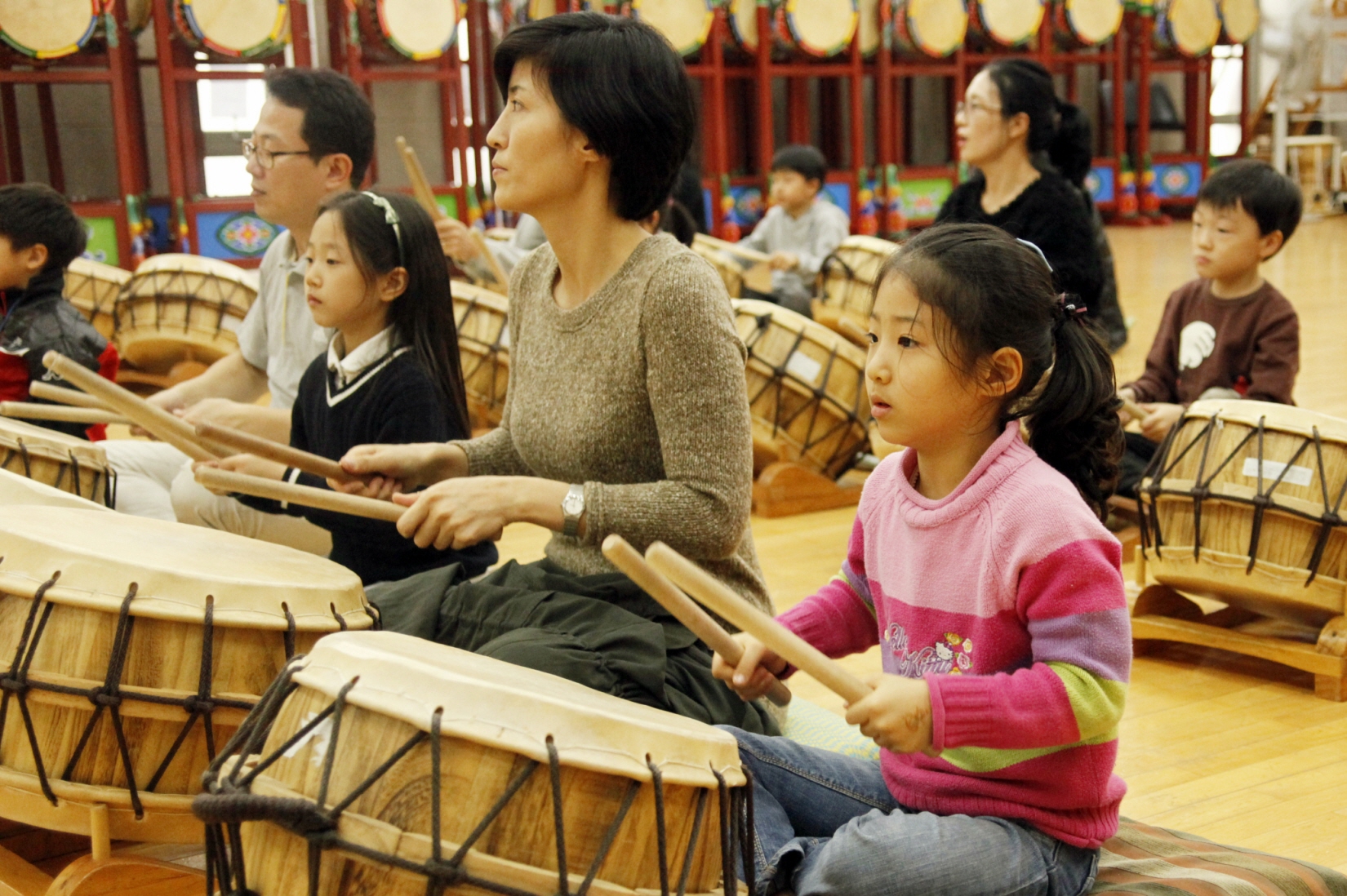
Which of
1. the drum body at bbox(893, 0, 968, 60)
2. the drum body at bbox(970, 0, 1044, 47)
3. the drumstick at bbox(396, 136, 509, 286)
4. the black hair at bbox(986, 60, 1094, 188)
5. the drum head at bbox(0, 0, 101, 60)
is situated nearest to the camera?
the drumstick at bbox(396, 136, 509, 286)

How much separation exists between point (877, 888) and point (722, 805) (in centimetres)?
25

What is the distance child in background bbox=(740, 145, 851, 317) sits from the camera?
565cm

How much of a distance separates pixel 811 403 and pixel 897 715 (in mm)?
2794

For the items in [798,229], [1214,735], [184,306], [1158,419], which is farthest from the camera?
[798,229]

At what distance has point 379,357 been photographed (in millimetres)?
2264

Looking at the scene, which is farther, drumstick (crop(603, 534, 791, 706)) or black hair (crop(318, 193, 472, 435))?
black hair (crop(318, 193, 472, 435))

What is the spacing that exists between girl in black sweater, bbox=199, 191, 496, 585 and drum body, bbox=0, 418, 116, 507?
23 cm

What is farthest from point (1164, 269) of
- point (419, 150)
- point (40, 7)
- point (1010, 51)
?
point (40, 7)

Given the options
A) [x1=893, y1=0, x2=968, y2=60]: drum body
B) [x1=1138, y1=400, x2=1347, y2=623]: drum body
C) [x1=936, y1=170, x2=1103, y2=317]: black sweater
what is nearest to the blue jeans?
[x1=1138, y1=400, x2=1347, y2=623]: drum body

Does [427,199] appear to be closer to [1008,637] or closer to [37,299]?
[37,299]

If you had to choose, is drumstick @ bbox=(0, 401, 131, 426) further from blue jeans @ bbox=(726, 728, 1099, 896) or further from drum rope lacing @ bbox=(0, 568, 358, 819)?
blue jeans @ bbox=(726, 728, 1099, 896)

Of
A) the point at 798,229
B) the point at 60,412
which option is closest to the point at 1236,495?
the point at 60,412

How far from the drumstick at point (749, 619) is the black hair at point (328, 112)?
6.13 feet

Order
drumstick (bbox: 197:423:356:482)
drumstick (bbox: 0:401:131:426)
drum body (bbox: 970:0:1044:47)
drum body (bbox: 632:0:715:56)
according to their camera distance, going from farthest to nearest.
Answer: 1. drum body (bbox: 970:0:1044:47)
2. drum body (bbox: 632:0:715:56)
3. drumstick (bbox: 0:401:131:426)
4. drumstick (bbox: 197:423:356:482)
